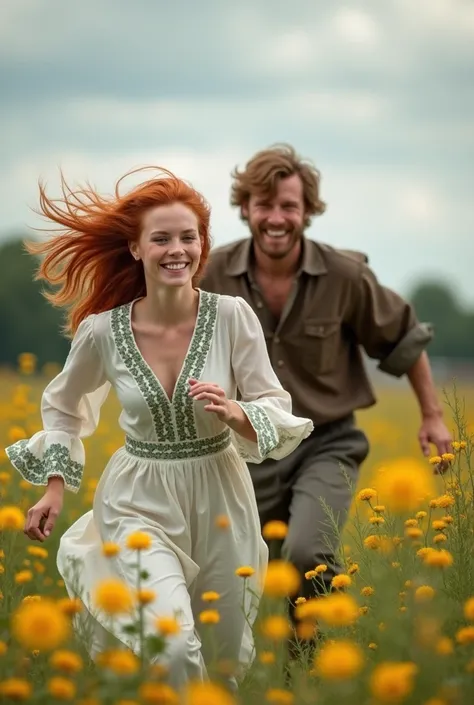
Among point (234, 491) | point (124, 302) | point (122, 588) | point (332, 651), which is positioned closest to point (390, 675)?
point (332, 651)

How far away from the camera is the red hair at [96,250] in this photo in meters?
5.02

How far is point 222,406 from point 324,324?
2.28 metres

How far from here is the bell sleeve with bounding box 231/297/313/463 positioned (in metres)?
4.67

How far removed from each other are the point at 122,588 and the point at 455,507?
2.05m

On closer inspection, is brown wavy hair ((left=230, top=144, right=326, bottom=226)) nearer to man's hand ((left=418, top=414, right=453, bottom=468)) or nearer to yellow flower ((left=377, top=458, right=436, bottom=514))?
man's hand ((left=418, top=414, right=453, bottom=468))

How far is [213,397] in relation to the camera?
428cm

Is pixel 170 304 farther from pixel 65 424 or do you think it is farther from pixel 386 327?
pixel 386 327

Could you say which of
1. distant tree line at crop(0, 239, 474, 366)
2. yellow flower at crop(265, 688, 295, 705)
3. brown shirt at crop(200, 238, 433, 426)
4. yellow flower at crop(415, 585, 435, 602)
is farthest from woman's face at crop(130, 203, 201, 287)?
distant tree line at crop(0, 239, 474, 366)

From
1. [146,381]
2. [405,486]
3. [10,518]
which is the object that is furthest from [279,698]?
[146,381]

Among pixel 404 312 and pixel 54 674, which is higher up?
pixel 404 312

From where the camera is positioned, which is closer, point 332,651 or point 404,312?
point 332,651

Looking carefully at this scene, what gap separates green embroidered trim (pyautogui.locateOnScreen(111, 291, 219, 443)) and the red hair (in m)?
0.38

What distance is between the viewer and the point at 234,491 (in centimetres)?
481

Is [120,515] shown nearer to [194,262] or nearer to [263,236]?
[194,262]
